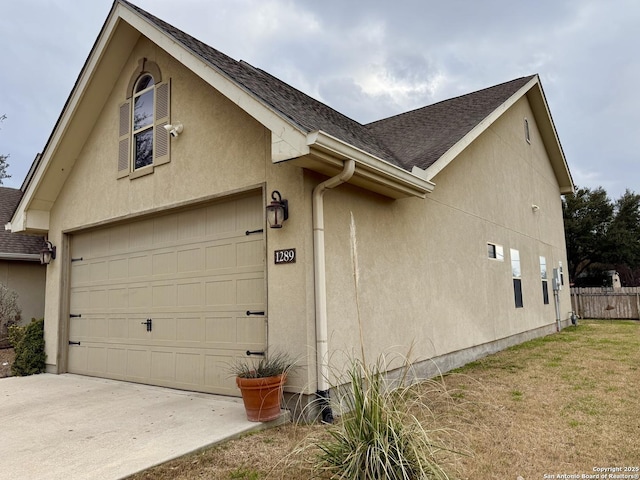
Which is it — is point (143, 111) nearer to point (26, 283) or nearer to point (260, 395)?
point (260, 395)

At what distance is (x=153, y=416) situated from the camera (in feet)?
15.1

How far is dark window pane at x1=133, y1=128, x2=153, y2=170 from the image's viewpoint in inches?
259

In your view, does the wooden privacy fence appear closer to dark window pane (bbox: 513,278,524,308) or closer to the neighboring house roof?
dark window pane (bbox: 513,278,524,308)

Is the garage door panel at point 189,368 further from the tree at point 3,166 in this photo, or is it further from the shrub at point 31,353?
the tree at point 3,166

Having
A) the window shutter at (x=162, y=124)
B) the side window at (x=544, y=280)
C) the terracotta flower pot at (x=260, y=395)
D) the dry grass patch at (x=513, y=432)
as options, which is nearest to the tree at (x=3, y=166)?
the window shutter at (x=162, y=124)

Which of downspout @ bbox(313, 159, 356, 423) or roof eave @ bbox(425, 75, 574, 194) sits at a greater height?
roof eave @ bbox(425, 75, 574, 194)

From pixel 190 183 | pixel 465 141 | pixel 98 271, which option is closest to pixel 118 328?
pixel 98 271

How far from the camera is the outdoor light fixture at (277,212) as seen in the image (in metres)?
4.71

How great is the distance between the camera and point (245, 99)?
4.62 m

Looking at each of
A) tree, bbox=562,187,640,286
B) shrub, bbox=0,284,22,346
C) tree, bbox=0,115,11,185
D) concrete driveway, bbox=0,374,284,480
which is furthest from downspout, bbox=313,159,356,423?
tree, bbox=562,187,640,286

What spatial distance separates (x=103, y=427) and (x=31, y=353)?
15.0 ft

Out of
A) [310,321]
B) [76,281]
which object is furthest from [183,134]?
[76,281]

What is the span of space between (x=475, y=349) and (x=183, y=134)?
616 cm

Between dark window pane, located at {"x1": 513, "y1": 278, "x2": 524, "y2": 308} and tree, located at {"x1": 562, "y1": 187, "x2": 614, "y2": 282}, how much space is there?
19.2 m
